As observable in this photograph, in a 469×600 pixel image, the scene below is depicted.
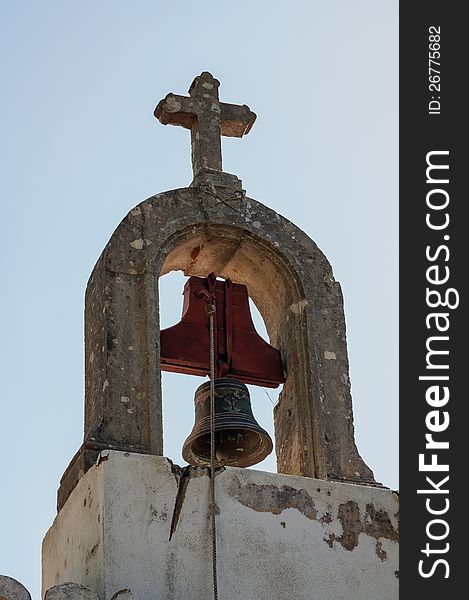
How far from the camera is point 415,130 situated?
24.8 feet

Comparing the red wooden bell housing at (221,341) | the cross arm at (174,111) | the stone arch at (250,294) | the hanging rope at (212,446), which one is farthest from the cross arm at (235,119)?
the hanging rope at (212,446)

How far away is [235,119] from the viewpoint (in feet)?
29.3

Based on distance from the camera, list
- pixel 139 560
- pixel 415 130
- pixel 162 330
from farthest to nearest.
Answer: pixel 162 330 < pixel 415 130 < pixel 139 560

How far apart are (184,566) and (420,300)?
1583 millimetres

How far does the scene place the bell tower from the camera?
7.10 meters

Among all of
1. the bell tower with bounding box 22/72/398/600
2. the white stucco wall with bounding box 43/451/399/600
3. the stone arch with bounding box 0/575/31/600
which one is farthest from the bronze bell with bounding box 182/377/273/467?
the stone arch with bounding box 0/575/31/600

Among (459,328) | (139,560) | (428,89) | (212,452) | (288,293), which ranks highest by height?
(428,89)

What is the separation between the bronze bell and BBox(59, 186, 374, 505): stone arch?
0.60 feet

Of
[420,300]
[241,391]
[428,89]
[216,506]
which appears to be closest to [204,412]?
[241,391]

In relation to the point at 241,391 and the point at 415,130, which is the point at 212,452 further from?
the point at 415,130

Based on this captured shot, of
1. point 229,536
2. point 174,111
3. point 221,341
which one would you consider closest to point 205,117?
point 174,111

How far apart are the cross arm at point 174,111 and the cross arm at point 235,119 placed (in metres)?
0.19

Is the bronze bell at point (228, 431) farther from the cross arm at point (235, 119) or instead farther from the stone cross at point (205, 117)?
the cross arm at point (235, 119)

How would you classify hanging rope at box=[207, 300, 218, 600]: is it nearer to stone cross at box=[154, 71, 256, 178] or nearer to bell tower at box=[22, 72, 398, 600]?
bell tower at box=[22, 72, 398, 600]
